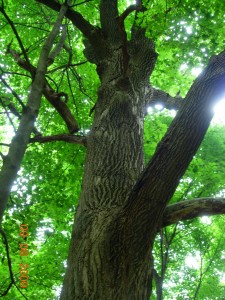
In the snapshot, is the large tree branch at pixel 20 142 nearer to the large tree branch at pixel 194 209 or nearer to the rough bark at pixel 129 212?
the rough bark at pixel 129 212

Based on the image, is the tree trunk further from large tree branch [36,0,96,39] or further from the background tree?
large tree branch [36,0,96,39]

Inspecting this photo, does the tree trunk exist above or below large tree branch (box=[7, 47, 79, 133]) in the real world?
below

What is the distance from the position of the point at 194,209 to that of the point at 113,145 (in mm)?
1207

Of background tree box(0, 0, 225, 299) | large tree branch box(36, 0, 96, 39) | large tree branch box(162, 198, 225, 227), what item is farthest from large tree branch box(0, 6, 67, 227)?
large tree branch box(36, 0, 96, 39)

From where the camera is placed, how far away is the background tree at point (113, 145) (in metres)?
2.48

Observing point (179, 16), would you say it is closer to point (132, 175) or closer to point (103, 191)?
point (132, 175)

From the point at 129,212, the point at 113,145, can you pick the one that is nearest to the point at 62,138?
the point at 113,145

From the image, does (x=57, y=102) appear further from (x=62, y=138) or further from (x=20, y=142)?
(x=20, y=142)

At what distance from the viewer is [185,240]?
9203mm

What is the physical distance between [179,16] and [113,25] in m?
1.24

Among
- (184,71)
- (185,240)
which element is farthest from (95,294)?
(185,240)

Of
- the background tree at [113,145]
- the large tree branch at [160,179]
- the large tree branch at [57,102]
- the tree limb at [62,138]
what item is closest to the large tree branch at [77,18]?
the background tree at [113,145]

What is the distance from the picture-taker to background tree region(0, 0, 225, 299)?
8.14 feet

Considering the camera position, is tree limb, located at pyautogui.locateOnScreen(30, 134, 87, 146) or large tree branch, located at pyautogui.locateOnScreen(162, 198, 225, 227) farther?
tree limb, located at pyautogui.locateOnScreen(30, 134, 87, 146)
